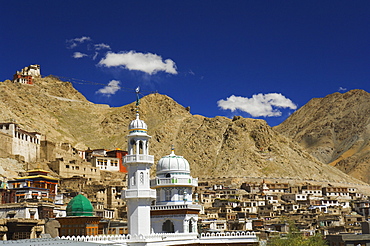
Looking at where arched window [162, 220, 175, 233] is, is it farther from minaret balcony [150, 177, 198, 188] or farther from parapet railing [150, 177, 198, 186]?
parapet railing [150, 177, 198, 186]

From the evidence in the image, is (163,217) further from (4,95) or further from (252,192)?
(4,95)

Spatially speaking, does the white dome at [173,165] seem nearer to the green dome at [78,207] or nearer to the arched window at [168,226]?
the arched window at [168,226]

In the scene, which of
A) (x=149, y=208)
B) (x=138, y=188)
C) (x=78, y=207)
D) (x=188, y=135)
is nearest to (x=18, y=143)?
(x=138, y=188)

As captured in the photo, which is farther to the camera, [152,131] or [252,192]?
[152,131]

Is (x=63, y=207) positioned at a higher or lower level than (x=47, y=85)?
lower

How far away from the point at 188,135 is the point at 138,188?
140894 mm

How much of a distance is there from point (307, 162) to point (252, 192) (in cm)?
5773

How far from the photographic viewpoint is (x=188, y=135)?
18125 centimetres

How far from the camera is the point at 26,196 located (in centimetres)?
6862

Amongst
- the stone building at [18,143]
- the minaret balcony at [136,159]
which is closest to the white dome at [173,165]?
the minaret balcony at [136,159]

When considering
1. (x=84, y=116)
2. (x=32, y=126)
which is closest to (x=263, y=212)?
(x=32, y=126)

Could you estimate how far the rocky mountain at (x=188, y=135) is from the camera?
158m

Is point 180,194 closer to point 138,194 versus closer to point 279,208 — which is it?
point 138,194

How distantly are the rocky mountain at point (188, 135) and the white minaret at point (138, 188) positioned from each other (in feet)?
353
